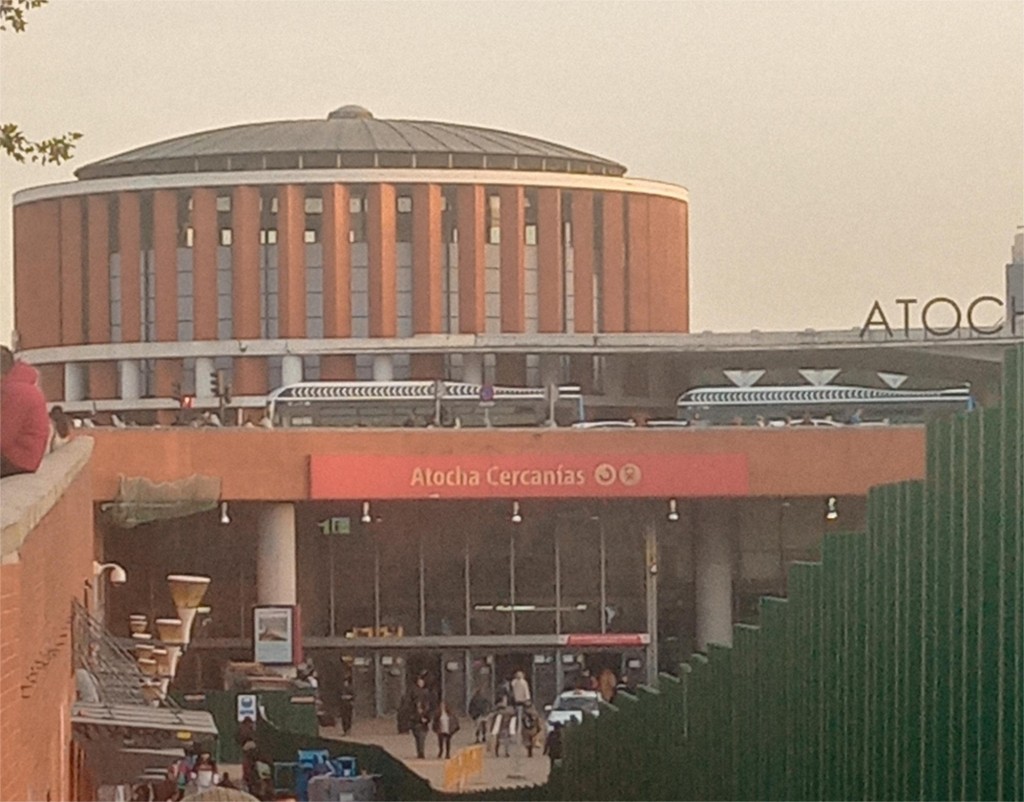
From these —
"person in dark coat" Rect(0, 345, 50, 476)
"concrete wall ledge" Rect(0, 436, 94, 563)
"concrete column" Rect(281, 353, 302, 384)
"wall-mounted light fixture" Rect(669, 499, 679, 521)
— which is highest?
"concrete column" Rect(281, 353, 302, 384)

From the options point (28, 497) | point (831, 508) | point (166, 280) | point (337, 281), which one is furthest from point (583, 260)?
point (28, 497)

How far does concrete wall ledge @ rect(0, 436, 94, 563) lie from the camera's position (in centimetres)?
770

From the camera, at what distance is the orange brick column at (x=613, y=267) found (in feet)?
196

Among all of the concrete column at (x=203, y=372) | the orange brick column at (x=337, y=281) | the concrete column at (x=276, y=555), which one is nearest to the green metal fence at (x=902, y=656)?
the concrete column at (x=276, y=555)

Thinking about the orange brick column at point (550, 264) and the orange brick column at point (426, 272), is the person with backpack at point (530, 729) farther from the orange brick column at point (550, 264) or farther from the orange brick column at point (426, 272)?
the orange brick column at point (550, 264)

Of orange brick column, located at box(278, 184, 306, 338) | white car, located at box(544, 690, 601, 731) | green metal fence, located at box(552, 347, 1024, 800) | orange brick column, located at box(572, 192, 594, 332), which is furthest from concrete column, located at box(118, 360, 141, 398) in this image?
green metal fence, located at box(552, 347, 1024, 800)

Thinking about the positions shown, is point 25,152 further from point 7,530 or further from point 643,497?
point 643,497

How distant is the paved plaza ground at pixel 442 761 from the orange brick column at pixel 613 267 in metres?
22.5

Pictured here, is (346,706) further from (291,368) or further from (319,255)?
(319,255)

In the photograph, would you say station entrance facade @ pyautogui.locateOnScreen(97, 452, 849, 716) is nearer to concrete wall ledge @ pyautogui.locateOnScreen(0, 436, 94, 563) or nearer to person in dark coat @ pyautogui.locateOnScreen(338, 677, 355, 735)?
person in dark coat @ pyautogui.locateOnScreen(338, 677, 355, 735)

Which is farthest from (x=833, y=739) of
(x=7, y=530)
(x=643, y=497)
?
(x=643, y=497)

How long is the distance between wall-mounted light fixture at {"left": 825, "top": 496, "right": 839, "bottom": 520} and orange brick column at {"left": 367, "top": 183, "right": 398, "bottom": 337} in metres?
21.2

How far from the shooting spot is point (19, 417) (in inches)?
388

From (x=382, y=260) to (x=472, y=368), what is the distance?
3.82 meters
